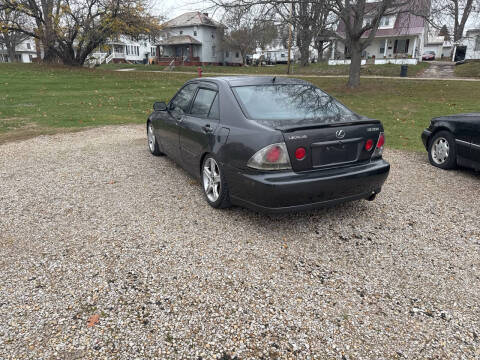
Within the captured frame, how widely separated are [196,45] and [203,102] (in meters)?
54.2

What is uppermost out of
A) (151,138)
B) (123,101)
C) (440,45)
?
(440,45)

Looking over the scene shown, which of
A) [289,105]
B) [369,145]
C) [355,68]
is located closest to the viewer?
[369,145]

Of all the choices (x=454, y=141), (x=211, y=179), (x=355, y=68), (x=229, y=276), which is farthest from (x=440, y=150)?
(x=355, y=68)

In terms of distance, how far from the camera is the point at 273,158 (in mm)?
3361

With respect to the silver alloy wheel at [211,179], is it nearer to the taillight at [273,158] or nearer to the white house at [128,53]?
the taillight at [273,158]

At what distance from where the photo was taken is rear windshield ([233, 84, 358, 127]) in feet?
12.2

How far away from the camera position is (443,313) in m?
2.62

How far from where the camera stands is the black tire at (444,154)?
19.3 feet

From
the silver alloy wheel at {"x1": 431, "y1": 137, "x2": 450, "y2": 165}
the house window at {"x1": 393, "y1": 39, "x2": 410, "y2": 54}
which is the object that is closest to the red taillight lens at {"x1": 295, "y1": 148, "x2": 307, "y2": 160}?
the silver alloy wheel at {"x1": 431, "y1": 137, "x2": 450, "y2": 165}

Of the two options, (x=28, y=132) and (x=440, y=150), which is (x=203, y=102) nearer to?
(x=440, y=150)

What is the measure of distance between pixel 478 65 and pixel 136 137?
31.7m

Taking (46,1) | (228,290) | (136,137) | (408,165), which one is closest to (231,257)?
(228,290)

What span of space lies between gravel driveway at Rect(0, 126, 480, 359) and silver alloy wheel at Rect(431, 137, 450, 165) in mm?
1276

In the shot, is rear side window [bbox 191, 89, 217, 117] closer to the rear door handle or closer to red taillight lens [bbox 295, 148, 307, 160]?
the rear door handle
